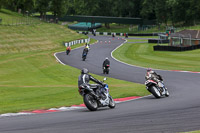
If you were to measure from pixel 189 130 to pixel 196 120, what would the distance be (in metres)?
1.44

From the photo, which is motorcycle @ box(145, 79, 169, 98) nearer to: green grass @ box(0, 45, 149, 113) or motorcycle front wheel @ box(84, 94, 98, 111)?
green grass @ box(0, 45, 149, 113)

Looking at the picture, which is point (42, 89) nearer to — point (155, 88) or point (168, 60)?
point (155, 88)

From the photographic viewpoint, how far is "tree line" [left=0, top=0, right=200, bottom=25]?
115900 mm

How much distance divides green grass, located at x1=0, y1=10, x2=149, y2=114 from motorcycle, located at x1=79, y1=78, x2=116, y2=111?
7.66ft

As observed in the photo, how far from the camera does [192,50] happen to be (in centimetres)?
5781

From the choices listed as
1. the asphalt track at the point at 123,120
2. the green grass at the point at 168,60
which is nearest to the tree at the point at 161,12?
the green grass at the point at 168,60

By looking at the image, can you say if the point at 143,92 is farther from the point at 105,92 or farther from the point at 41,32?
the point at 41,32

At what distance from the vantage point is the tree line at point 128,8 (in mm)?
115900

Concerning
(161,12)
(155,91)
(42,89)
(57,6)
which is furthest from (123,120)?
(161,12)

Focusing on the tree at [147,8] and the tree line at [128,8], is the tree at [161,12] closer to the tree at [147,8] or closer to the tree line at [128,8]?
the tree line at [128,8]

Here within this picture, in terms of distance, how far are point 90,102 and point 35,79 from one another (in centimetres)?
1605

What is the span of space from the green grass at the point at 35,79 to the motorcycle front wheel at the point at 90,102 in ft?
7.64

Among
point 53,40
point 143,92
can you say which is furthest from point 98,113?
point 53,40

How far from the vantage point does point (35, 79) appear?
30.7m
